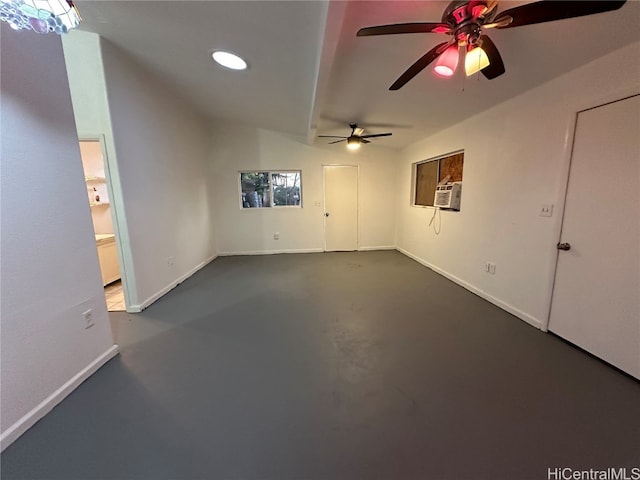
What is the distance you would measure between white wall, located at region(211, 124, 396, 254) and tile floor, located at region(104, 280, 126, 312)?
2.09 m

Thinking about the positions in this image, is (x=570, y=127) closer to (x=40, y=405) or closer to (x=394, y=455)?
(x=394, y=455)

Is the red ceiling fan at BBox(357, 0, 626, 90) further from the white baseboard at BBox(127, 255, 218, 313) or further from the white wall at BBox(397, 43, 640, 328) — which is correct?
the white baseboard at BBox(127, 255, 218, 313)

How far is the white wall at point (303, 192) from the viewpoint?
17.4ft

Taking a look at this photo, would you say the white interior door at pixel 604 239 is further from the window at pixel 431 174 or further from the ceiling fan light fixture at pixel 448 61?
the window at pixel 431 174

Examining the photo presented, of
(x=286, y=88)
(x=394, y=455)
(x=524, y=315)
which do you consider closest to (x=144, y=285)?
(x=286, y=88)

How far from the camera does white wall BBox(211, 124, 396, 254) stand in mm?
5293

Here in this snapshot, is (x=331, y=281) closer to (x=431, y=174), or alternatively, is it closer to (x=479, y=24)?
(x=431, y=174)

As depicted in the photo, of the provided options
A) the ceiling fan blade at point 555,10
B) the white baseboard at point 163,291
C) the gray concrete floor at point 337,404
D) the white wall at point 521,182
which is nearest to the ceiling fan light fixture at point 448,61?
the ceiling fan blade at point 555,10

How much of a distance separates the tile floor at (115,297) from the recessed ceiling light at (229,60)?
2779mm

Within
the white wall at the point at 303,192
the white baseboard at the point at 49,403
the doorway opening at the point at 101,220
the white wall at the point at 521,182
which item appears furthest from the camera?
the white wall at the point at 303,192

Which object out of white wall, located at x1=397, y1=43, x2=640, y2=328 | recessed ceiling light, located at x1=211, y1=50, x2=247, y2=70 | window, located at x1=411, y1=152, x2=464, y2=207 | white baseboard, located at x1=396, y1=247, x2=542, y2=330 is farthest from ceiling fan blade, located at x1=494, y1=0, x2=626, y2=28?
window, located at x1=411, y1=152, x2=464, y2=207

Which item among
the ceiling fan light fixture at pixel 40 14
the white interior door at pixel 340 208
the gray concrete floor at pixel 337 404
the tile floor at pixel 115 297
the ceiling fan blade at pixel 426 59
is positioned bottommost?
the gray concrete floor at pixel 337 404

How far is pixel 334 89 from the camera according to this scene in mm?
2818

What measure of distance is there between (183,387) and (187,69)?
3231 millimetres
